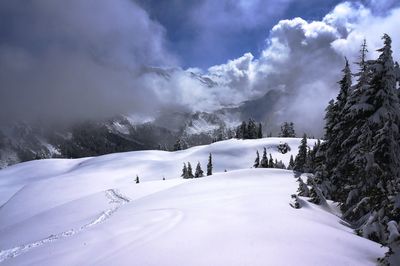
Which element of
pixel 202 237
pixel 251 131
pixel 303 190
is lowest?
pixel 202 237

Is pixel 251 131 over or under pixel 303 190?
over

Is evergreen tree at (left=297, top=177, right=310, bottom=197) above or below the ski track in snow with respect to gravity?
above

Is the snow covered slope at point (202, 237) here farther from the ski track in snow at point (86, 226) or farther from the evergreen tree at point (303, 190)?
the evergreen tree at point (303, 190)

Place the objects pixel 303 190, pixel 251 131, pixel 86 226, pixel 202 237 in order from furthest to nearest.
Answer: pixel 251 131 → pixel 86 226 → pixel 303 190 → pixel 202 237

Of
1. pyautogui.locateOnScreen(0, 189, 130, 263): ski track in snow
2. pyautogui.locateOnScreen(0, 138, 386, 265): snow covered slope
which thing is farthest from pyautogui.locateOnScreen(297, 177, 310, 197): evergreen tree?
pyautogui.locateOnScreen(0, 189, 130, 263): ski track in snow

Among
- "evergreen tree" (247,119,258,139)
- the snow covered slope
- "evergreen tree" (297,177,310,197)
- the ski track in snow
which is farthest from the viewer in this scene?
"evergreen tree" (247,119,258,139)

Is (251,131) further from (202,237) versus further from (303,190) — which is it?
(202,237)

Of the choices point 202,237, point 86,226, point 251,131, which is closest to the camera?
point 202,237

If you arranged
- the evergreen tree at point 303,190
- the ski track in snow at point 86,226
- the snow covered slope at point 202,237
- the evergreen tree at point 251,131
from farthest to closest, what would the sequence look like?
the evergreen tree at point 251,131 < the evergreen tree at point 303,190 < the ski track in snow at point 86,226 < the snow covered slope at point 202,237

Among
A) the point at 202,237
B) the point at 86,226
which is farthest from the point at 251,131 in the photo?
the point at 202,237

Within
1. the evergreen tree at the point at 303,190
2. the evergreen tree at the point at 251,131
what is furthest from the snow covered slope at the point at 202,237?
the evergreen tree at the point at 251,131

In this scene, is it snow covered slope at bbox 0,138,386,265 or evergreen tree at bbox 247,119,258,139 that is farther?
evergreen tree at bbox 247,119,258,139

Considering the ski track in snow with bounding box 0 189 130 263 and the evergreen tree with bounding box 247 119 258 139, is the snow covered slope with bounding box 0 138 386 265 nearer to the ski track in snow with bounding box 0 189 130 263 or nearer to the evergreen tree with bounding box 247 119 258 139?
the ski track in snow with bounding box 0 189 130 263

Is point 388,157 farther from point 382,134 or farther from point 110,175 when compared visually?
point 110,175
